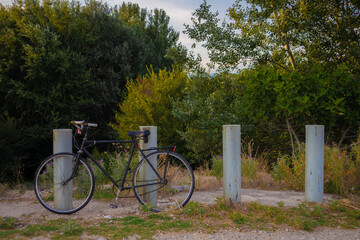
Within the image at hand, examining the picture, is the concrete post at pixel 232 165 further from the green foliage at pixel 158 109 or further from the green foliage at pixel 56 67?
the green foliage at pixel 56 67

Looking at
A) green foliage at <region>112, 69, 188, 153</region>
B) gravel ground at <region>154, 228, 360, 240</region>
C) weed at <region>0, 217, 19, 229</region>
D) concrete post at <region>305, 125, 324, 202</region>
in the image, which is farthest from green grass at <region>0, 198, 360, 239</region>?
green foliage at <region>112, 69, 188, 153</region>

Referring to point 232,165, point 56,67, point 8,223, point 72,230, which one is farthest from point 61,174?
point 56,67

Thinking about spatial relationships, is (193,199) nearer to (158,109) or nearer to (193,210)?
(193,210)

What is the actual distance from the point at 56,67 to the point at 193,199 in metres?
10.4

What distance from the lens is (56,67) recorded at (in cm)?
1343

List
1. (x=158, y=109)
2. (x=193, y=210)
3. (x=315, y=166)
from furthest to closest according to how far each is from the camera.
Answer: (x=158, y=109) < (x=315, y=166) < (x=193, y=210)

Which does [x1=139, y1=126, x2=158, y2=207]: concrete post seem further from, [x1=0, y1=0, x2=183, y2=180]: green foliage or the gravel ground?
[x1=0, y1=0, x2=183, y2=180]: green foliage

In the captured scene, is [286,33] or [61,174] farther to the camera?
[286,33]

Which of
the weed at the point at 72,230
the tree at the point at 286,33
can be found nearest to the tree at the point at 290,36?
the tree at the point at 286,33

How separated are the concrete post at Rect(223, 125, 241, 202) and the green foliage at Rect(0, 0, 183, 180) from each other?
366 inches

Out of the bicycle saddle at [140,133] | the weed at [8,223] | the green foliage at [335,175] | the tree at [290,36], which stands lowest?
the weed at [8,223]

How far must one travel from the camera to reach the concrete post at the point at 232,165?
14.8 ft

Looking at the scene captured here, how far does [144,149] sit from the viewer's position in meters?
4.64

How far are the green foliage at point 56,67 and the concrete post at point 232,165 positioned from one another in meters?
9.31
